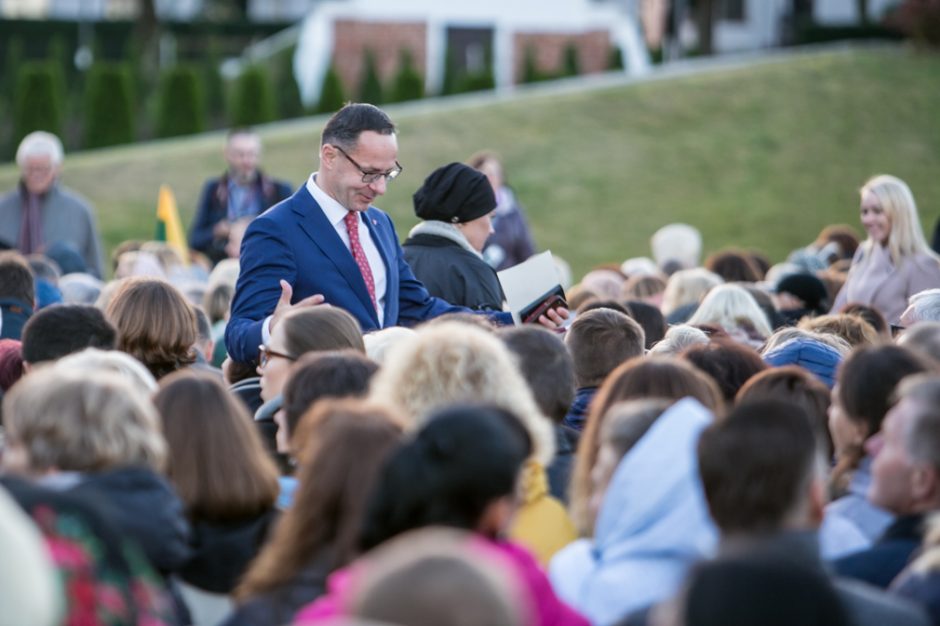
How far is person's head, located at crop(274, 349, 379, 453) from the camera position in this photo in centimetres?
503

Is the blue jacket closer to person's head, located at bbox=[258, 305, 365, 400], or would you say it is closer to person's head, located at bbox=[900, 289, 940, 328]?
person's head, located at bbox=[258, 305, 365, 400]

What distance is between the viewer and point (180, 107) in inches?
1410

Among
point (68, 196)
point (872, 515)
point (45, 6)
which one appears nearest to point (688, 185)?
point (68, 196)

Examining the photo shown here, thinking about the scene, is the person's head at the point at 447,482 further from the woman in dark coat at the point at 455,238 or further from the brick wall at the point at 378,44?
the brick wall at the point at 378,44

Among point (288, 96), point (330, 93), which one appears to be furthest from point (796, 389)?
point (288, 96)

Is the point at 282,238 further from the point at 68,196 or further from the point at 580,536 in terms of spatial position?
the point at 68,196

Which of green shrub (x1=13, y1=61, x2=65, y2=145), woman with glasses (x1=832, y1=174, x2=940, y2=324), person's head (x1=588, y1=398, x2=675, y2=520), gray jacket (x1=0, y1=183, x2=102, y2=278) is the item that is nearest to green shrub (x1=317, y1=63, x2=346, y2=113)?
green shrub (x1=13, y1=61, x2=65, y2=145)

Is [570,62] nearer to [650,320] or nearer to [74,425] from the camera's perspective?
[650,320]

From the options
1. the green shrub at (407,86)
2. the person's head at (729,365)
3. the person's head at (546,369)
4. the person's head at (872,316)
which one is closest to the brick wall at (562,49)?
the green shrub at (407,86)

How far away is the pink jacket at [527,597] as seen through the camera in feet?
11.5

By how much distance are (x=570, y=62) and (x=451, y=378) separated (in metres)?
36.5

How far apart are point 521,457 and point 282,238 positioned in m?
3.47

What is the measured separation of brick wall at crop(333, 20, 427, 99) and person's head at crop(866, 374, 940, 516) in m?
36.6

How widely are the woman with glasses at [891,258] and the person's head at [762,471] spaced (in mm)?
6572
